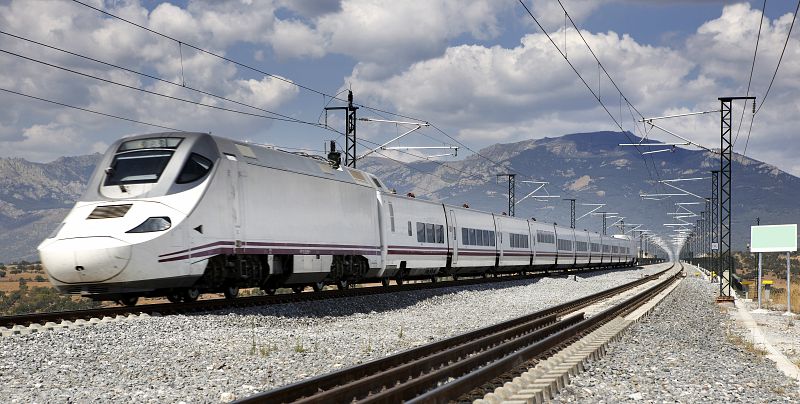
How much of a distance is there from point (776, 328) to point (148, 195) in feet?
57.9

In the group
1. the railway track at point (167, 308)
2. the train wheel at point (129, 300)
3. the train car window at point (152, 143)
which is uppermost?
the train car window at point (152, 143)

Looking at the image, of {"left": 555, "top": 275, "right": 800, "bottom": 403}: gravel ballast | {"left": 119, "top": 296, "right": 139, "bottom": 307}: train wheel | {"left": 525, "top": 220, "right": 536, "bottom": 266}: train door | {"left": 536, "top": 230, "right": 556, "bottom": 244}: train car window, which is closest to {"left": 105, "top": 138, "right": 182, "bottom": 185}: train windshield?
{"left": 119, "top": 296, "right": 139, "bottom": 307}: train wheel

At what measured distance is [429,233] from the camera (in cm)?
3328

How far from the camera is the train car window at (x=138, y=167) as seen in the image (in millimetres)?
17062

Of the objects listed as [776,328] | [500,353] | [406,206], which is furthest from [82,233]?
[776,328]

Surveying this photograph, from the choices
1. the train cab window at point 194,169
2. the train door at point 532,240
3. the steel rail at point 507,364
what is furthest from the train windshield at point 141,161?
the train door at point 532,240

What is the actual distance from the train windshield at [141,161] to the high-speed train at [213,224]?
0.09 feet

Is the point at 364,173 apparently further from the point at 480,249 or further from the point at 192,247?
the point at 480,249

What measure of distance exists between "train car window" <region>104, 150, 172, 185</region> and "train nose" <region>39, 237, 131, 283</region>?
1805 millimetres

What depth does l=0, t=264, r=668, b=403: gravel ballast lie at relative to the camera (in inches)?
403

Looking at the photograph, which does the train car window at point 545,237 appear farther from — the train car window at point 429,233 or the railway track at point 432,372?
the railway track at point 432,372

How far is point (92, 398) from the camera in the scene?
31.3ft

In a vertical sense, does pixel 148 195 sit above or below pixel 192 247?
above

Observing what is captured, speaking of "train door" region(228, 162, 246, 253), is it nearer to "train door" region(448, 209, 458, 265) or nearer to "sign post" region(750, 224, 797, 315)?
"train door" region(448, 209, 458, 265)
